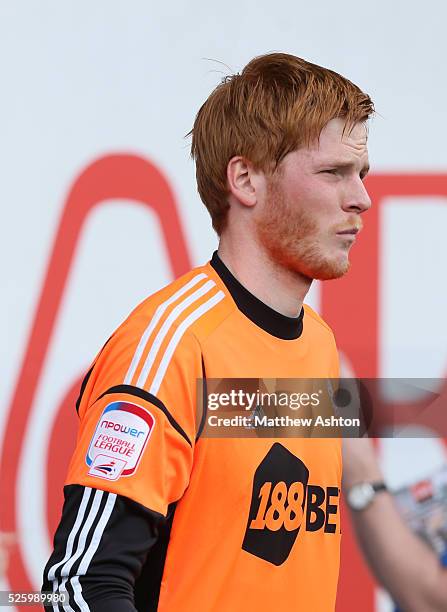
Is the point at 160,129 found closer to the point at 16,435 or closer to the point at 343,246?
the point at 16,435

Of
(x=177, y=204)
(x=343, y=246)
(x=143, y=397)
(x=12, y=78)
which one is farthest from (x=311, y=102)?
(x=12, y=78)

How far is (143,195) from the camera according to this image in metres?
1.83

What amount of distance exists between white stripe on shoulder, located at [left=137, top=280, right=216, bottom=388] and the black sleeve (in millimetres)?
123

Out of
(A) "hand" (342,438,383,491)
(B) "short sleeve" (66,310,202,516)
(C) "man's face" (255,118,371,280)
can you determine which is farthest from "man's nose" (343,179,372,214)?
(A) "hand" (342,438,383,491)

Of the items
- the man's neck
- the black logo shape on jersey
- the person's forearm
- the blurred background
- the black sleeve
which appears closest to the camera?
the black sleeve

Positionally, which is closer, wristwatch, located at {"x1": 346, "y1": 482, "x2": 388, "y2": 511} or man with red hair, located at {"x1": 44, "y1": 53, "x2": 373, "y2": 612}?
man with red hair, located at {"x1": 44, "y1": 53, "x2": 373, "y2": 612}

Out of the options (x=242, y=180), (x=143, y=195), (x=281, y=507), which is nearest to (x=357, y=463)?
(x=281, y=507)

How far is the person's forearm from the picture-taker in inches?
52.5

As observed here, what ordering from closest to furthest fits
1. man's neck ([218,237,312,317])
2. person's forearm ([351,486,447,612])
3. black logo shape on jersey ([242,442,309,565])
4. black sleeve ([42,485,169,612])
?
1. black sleeve ([42,485,169,612])
2. black logo shape on jersey ([242,442,309,565])
3. man's neck ([218,237,312,317])
4. person's forearm ([351,486,447,612])

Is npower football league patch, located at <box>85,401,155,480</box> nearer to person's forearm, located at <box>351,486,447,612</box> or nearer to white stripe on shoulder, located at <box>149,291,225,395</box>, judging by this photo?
white stripe on shoulder, located at <box>149,291,225,395</box>

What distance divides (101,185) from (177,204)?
14 centimetres

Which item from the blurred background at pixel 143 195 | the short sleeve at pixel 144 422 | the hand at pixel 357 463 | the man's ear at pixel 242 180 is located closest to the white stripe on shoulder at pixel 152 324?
the short sleeve at pixel 144 422

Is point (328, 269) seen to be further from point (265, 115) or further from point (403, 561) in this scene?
point (403, 561)

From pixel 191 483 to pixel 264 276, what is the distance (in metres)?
0.27
